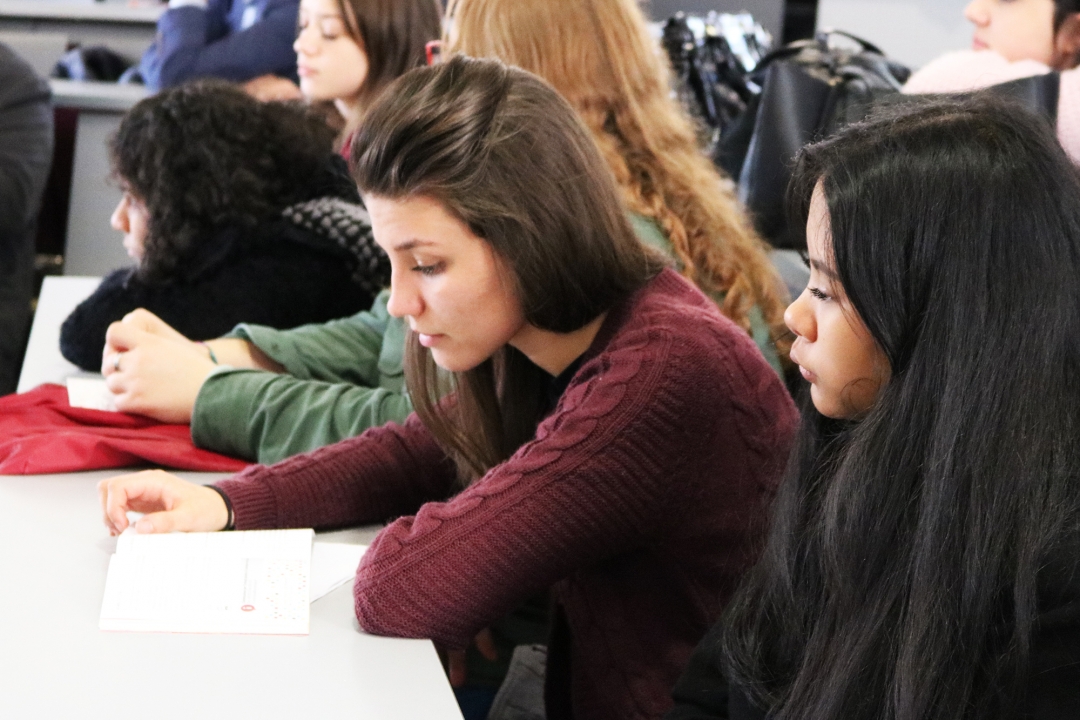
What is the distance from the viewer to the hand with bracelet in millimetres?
1582

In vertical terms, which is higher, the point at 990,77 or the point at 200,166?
the point at 990,77

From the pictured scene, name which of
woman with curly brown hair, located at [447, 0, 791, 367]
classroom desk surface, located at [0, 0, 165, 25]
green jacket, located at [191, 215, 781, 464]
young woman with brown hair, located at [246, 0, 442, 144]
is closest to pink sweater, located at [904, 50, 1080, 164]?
woman with curly brown hair, located at [447, 0, 791, 367]

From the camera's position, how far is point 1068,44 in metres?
2.38

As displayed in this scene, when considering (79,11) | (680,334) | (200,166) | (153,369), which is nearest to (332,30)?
(200,166)

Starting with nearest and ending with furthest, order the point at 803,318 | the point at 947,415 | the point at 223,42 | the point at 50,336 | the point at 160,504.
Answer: the point at 947,415
the point at 803,318
the point at 160,504
the point at 50,336
the point at 223,42

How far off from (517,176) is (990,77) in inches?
55.0

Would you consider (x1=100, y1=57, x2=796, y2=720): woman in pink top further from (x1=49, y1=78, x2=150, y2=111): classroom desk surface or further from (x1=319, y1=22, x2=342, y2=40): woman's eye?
(x1=49, y1=78, x2=150, y2=111): classroom desk surface

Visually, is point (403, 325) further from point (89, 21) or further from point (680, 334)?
point (89, 21)

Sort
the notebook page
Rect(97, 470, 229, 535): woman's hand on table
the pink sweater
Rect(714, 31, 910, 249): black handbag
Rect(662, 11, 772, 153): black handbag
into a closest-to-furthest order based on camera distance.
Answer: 1. the notebook page
2. Rect(97, 470, 229, 535): woman's hand on table
3. the pink sweater
4. Rect(714, 31, 910, 249): black handbag
5. Rect(662, 11, 772, 153): black handbag

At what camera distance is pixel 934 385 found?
2.71 feet

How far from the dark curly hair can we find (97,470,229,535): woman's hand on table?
0.63 metres

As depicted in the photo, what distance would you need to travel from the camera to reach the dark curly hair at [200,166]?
1.83 metres

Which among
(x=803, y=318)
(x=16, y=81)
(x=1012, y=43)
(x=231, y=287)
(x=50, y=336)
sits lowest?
(x=50, y=336)

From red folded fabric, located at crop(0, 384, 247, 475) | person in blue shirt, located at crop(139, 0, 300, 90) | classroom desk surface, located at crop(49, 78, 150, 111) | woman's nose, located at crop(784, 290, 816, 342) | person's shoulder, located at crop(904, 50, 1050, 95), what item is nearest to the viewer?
woman's nose, located at crop(784, 290, 816, 342)
